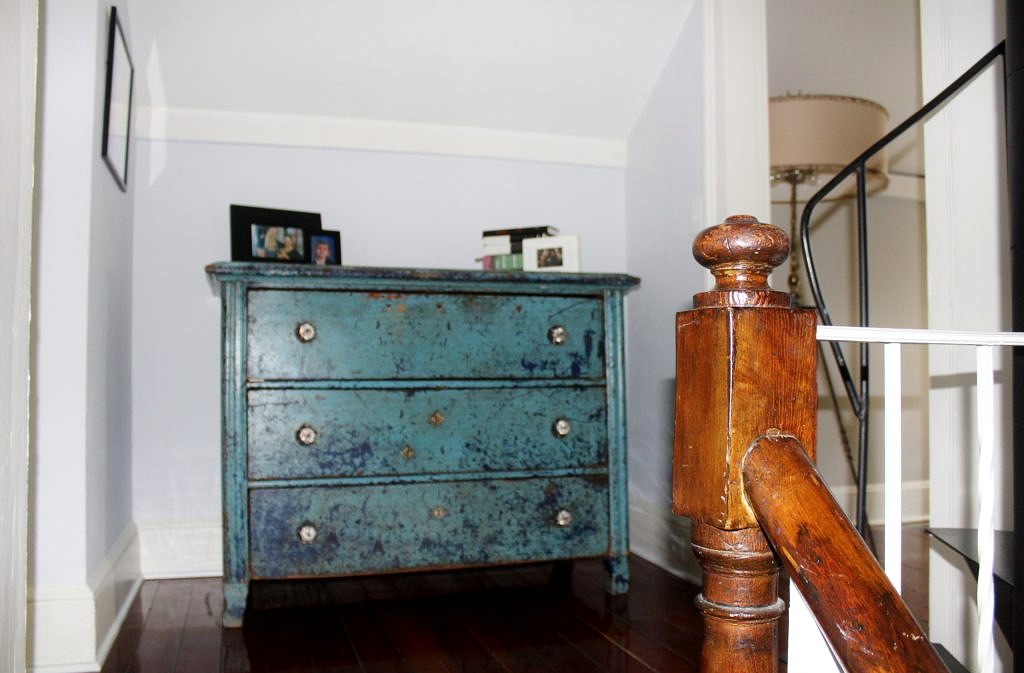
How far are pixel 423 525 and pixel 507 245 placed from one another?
2.99ft

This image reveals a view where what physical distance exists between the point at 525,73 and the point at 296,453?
1.46m

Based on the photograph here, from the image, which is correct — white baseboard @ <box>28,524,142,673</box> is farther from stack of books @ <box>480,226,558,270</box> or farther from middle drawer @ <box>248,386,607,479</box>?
stack of books @ <box>480,226,558,270</box>

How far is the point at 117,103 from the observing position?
2062mm

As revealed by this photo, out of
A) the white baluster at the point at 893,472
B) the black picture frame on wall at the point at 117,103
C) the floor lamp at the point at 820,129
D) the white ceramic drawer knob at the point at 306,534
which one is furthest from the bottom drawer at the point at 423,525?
the white baluster at the point at 893,472

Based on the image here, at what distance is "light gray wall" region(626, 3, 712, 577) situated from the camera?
2.42 meters

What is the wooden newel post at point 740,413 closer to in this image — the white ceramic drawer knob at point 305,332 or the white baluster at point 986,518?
the white baluster at point 986,518

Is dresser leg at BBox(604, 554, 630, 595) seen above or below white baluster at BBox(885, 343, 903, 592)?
below

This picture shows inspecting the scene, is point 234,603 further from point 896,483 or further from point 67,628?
point 896,483

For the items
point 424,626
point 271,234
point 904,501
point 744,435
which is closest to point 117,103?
point 271,234

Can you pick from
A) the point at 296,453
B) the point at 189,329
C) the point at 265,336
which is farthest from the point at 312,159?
the point at 296,453

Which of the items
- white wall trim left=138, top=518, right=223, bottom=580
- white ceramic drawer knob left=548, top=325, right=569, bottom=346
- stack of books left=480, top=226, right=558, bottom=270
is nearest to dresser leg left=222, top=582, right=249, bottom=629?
white wall trim left=138, top=518, right=223, bottom=580

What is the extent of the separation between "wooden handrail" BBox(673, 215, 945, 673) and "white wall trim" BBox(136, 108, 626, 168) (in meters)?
2.13

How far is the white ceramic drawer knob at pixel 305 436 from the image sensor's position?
2.03 m

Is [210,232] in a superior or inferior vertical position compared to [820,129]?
inferior
